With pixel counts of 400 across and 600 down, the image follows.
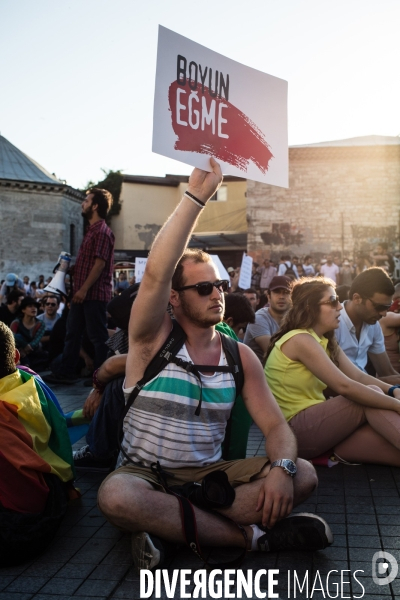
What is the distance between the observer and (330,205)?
31.9 metres

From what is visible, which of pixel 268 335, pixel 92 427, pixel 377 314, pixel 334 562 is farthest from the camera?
pixel 268 335

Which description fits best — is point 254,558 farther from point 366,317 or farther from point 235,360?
point 366,317

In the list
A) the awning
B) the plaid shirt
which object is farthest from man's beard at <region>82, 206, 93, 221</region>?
the awning

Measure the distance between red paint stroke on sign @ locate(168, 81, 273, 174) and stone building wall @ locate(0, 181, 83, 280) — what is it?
41984 millimetres

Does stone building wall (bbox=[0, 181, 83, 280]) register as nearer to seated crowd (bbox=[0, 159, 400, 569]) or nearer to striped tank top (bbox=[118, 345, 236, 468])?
seated crowd (bbox=[0, 159, 400, 569])

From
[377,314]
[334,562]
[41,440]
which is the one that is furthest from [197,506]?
[377,314]

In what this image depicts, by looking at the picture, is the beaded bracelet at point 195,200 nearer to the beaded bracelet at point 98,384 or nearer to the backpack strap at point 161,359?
the backpack strap at point 161,359

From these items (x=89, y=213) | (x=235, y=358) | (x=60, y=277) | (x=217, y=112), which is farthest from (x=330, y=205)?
(x=235, y=358)

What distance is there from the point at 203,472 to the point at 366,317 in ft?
9.47

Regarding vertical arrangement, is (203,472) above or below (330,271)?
below

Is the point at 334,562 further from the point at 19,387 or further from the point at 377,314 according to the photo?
the point at 377,314

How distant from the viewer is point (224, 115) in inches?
145

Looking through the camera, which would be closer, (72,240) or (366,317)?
(366,317)

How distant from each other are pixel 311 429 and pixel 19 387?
2151mm
